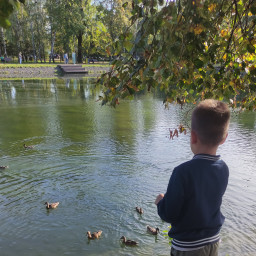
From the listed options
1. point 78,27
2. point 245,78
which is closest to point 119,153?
point 245,78

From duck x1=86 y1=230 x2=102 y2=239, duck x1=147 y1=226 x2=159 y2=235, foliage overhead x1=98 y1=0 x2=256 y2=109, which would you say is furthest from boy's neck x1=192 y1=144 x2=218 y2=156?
duck x1=86 y1=230 x2=102 y2=239

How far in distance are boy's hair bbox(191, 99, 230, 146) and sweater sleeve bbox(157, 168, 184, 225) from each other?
303mm

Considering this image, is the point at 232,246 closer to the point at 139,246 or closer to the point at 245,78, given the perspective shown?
the point at 139,246

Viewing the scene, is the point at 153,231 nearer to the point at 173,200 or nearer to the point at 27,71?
the point at 173,200

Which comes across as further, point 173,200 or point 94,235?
point 94,235

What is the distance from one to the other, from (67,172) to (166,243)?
10.4ft

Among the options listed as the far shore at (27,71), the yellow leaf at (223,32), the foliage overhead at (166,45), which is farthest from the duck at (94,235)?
the far shore at (27,71)

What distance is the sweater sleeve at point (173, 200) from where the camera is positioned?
1.85m

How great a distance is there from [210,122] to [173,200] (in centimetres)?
55

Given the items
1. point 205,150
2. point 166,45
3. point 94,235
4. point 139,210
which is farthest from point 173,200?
point 139,210

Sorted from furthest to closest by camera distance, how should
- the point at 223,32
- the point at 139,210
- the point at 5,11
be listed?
the point at 139,210 < the point at 223,32 < the point at 5,11

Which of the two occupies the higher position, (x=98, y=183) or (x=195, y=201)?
(x=195, y=201)

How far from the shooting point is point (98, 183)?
20.6 feet

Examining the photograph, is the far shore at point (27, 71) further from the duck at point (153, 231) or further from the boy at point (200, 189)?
the boy at point (200, 189)
